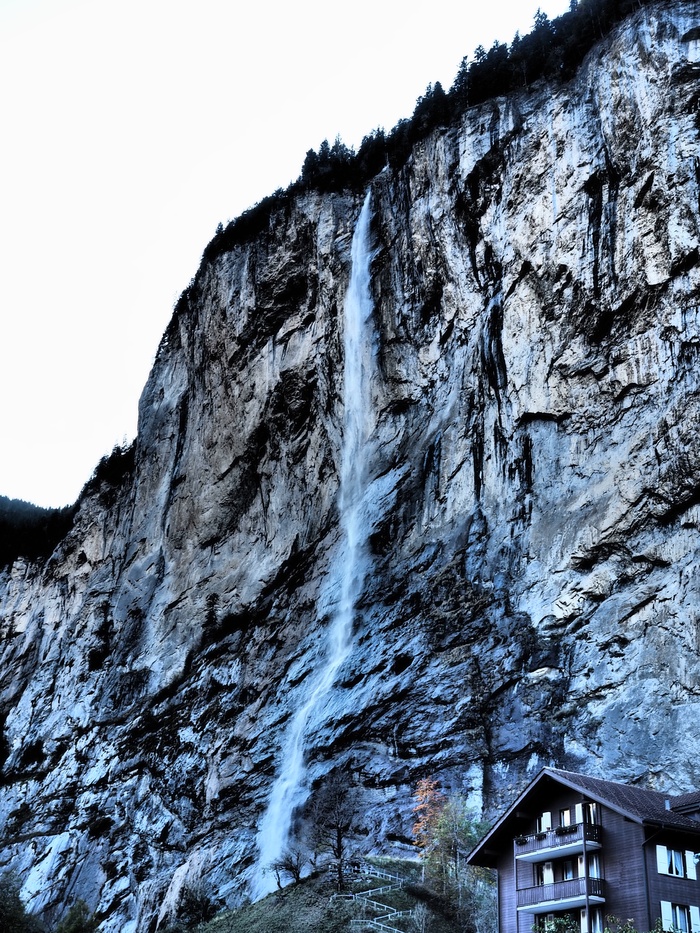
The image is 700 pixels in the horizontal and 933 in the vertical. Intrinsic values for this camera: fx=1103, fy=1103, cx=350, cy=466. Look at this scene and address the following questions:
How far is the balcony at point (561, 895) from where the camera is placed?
3078 cm

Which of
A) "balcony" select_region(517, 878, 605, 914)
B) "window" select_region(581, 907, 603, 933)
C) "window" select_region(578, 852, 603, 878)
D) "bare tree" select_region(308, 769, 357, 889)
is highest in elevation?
"bare tree" select_region(308, 769, 357, 889)

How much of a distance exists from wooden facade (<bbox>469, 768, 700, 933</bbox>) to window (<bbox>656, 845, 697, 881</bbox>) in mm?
27

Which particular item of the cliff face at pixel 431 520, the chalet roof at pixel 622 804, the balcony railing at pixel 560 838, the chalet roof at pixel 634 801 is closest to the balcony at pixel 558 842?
the balcony railing at pixel 560 838

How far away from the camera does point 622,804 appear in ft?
102

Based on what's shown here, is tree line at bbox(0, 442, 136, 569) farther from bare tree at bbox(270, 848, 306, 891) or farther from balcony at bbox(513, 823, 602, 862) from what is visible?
balcony at bbox(513, 823, 602, 862)

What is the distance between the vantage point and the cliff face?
4412 cm

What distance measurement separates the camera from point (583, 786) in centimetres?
3203

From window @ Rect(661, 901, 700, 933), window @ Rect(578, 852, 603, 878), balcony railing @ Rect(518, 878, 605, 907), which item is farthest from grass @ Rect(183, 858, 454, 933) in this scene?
window @ Rect(661, 901, 700, 933)

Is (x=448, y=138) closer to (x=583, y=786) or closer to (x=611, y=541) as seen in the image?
(x=611, y=541)

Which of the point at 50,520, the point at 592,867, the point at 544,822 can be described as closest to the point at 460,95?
the point at 544,822

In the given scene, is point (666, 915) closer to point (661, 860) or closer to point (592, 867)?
point (661, 860)

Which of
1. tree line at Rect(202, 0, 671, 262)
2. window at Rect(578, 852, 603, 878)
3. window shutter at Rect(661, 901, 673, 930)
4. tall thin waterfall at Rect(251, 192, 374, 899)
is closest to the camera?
window shutter at Rect(661, 901, 673, 930)

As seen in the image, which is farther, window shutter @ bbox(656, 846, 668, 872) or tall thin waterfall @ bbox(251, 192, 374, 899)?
tall thin waterfall @ bbox(251, 192, 374, 899)

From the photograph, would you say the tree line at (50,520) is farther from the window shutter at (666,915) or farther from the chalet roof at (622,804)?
the window shutter at (666,915)
